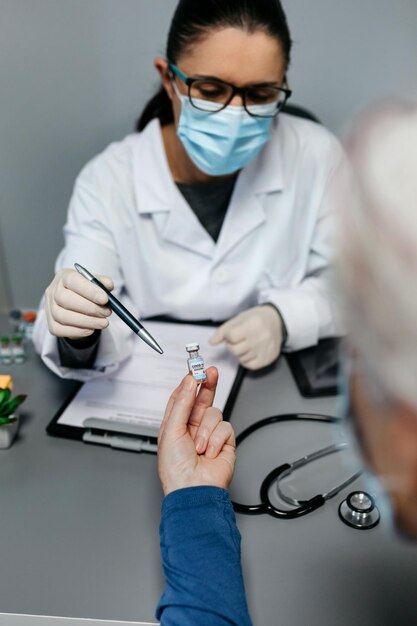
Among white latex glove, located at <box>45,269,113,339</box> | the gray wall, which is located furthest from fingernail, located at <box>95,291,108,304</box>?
the gray wall

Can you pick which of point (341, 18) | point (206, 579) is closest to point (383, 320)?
point (206, 579)

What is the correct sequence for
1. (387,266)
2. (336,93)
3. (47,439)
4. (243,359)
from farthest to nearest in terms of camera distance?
(336,93) → (243,359) → (47,439) → (387,266)

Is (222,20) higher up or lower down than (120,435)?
higher up

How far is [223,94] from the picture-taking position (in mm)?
920

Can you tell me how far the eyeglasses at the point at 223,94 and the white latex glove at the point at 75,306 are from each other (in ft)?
1.21

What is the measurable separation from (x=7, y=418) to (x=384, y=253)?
1.97ft

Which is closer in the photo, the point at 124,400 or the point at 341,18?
the point at 124,400

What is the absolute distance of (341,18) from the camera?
115 cm

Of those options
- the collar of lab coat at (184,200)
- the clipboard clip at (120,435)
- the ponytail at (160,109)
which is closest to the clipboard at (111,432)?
the clipboard clip at (120,435)

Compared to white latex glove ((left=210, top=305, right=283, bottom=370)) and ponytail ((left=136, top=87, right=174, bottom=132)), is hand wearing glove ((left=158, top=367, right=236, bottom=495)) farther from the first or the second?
ponytail ((left=136, top=87, right=174, bottom=132))

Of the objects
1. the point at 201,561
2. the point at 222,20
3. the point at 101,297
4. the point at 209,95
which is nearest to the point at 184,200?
the point at 209,95

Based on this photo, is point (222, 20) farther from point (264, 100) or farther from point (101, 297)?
point (101, 297)

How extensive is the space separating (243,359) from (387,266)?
23.2 inches

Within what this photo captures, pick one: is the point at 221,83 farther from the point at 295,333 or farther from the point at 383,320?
the point at 383,320
